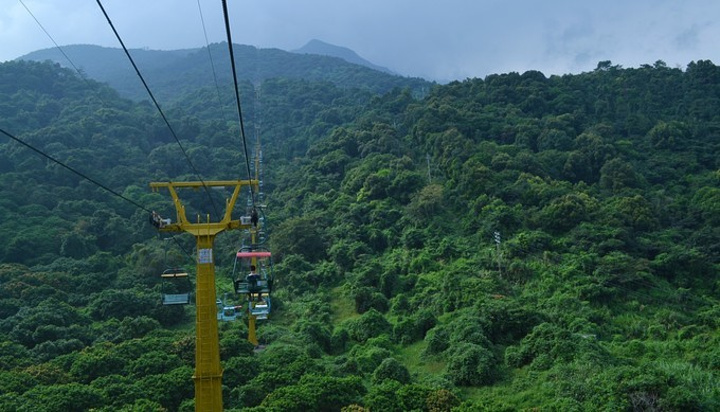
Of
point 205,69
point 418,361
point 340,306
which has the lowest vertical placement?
point 418,361

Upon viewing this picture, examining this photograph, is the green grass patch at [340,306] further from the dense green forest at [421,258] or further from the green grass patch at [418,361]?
the green grass patch at [418,361]

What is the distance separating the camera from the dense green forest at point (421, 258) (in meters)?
25.1

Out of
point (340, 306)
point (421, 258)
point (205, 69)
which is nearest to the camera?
point (340, 306)

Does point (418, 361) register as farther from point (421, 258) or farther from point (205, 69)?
point (205, 69)

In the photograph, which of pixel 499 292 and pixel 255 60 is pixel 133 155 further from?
pixel 255 60

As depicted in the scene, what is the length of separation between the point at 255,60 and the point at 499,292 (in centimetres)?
15007

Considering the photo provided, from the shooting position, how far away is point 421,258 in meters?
40.2

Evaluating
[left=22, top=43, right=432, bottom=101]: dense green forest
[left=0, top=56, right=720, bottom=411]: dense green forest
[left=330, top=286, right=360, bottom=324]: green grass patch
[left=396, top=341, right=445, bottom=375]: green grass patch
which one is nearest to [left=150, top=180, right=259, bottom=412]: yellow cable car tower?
[left=0, top=56, right=720, bottom=411]: dense green forest

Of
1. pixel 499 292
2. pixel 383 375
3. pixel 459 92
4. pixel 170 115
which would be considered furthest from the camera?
pixel 170 115

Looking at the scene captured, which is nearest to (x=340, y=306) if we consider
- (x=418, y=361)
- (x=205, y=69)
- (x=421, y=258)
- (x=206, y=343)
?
(x=421, y=258)

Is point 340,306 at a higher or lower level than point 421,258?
lower

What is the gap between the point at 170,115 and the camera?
87750 mm

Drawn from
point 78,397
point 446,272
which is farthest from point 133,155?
point 78,397

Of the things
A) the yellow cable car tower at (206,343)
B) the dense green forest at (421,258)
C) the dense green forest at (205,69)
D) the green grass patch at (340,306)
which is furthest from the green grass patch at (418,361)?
the dense green forest at (205,69)
